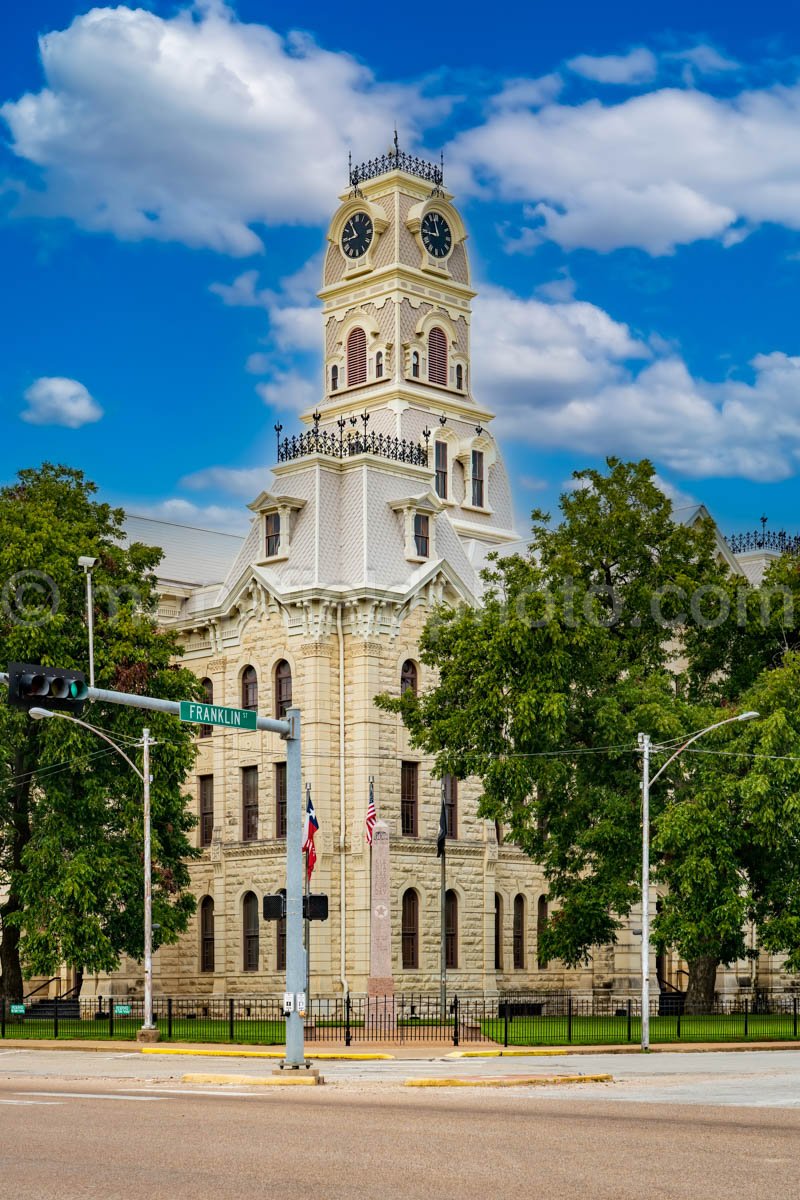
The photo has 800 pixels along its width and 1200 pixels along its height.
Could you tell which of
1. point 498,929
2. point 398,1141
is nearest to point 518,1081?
point 398,1141

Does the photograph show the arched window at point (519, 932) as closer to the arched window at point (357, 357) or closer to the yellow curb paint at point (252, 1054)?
the yellow curb paint at point (252, 1054)

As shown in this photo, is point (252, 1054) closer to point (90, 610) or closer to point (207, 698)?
point (90, 610)

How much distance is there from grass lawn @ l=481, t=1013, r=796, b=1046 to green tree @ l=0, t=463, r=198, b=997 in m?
11.2

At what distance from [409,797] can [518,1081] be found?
30799 millimetres

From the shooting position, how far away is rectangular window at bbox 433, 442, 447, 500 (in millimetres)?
71250

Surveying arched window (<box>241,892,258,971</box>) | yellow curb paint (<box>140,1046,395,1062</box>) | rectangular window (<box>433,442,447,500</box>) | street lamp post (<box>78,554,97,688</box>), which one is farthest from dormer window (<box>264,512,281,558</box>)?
yellow curb paint (<box>140,1046,395,1062</box>)

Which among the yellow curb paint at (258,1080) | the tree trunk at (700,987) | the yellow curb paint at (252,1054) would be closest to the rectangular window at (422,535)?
the tree trunk at (700,987)

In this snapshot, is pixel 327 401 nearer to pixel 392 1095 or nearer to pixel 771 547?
pixel 771 547

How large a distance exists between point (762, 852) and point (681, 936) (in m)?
3.95

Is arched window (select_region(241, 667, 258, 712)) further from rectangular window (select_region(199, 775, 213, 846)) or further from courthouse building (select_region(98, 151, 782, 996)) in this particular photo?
rectangular window (select_region(199, 775, 213, 846))

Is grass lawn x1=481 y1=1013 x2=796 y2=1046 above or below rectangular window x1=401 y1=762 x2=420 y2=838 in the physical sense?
below

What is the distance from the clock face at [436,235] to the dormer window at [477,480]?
9.38 metres

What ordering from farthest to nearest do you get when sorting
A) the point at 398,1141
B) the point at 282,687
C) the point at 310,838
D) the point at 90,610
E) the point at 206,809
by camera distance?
the point at 206,809, the point at 282,687, the point at 90,610, the point at 310,838, the point at 398,1141

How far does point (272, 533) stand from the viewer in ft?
195
